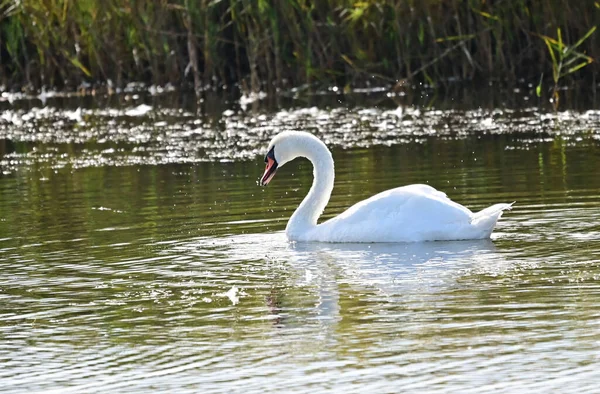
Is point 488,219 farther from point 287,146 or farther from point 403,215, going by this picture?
point 287,146

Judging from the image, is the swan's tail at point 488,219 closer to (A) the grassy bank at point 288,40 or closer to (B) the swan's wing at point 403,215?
(B) the swan's wing at point 403,215

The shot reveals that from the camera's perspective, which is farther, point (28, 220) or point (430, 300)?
point (28, 220)

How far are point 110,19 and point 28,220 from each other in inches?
436

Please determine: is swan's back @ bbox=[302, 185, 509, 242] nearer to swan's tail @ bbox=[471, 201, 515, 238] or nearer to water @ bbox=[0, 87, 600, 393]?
swan's tail @ bbox=[471, 201, 515, 238]

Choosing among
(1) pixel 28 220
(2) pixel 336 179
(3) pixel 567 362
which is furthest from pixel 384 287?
(2) pixel 336 179

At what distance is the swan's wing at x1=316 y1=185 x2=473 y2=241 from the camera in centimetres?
863

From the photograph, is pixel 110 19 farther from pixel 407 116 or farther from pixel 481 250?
pixel 481 250

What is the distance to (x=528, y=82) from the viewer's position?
19531 mm

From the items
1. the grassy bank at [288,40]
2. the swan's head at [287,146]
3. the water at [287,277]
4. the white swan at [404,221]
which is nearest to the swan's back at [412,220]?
the white swan at [404,221]

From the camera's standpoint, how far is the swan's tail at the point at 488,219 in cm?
847

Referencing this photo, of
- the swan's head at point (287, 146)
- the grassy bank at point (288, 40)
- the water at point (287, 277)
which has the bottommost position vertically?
the water at point (287, 277)

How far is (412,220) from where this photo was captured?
28.5ft

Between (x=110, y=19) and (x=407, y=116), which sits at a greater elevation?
(x=110, y=19)

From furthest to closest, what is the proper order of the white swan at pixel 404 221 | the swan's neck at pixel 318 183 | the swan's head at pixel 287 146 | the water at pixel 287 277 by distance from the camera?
1. the swan's head at pixel 287 146
2. the swan's neck at pixel 318 183
3. the white swan at pixel 404 221
4. the water at pixel 287 277
